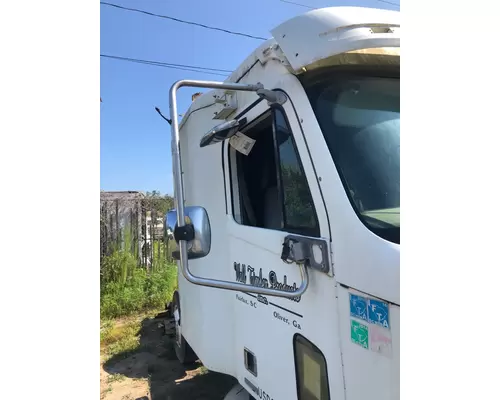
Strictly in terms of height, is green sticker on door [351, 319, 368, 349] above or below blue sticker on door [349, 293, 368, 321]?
below

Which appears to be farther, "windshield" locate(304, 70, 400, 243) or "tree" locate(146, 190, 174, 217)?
"tree" locate(146, 190, 174, 217)

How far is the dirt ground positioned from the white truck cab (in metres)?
1.97

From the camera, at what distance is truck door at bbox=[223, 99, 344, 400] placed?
160 centimetres

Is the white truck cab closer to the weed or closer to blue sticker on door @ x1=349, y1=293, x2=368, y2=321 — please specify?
blue sticker on door @ x1=349, y1=293, x2=368, y2=321

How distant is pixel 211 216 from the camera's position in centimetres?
282

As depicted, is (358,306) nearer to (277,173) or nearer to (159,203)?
(277,173)

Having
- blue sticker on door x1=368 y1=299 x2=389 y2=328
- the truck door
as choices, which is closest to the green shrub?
the truck door

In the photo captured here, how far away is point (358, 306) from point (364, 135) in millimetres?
733

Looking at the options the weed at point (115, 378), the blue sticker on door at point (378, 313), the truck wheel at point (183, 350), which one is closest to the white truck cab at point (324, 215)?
the blue sticker on door at point (378, 313)

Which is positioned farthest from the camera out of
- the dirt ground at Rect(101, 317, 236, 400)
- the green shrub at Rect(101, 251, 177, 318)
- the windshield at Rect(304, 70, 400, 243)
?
the green shrub at Rect(101, 251, 177, 318)

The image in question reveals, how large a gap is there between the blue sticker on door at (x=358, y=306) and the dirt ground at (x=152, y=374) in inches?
115

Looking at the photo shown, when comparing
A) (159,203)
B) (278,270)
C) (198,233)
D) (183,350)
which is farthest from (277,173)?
(159,203)

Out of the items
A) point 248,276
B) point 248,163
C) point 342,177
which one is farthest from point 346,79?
point 248,276

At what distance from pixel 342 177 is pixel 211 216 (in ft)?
4.85
